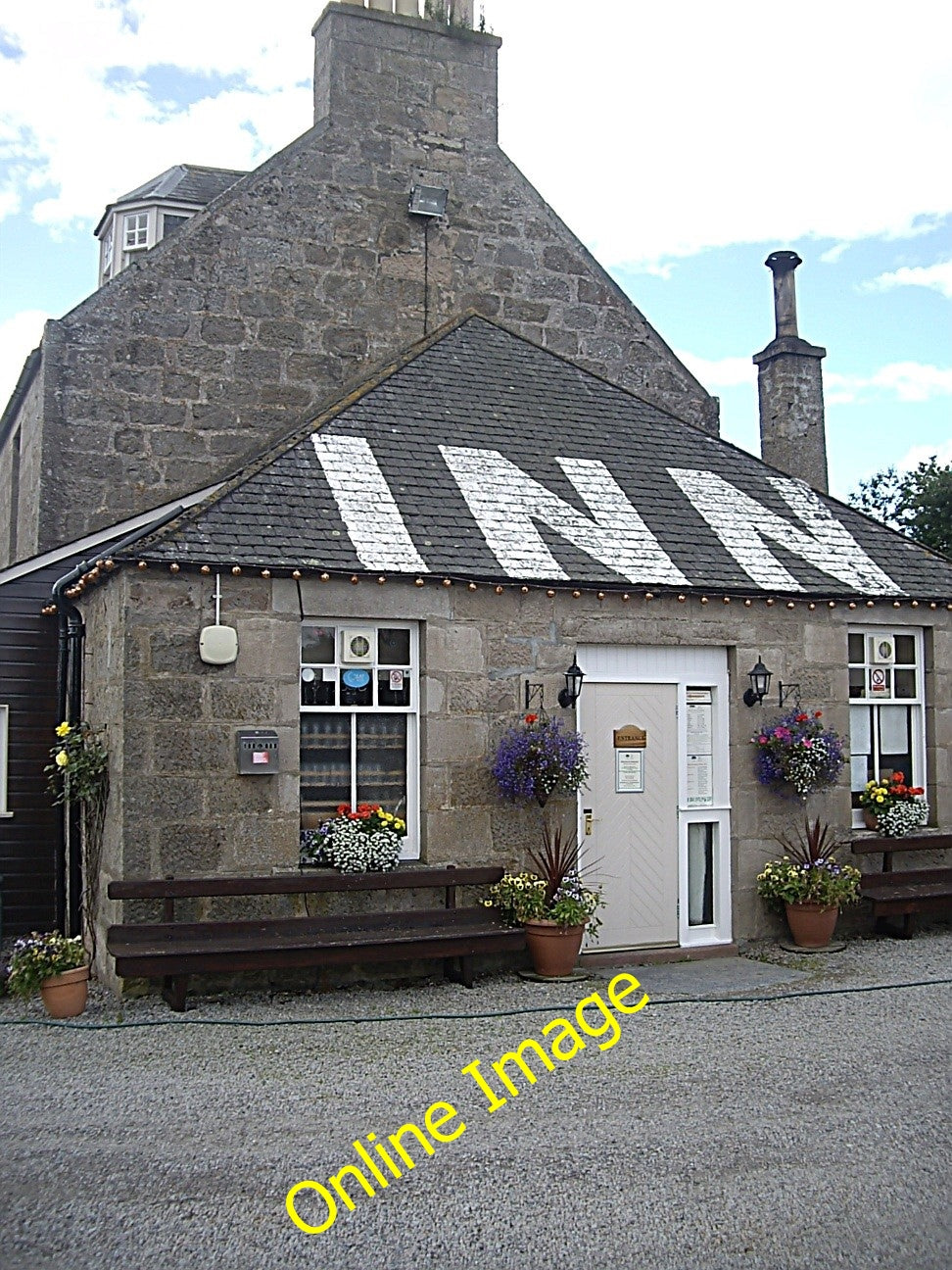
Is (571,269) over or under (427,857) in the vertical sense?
over

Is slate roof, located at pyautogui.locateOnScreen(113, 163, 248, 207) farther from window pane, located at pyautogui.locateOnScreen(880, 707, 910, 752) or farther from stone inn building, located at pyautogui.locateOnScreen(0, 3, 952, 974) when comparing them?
window pane, located at pyautogui.locateOnScreen(880, 707, 910, 752)

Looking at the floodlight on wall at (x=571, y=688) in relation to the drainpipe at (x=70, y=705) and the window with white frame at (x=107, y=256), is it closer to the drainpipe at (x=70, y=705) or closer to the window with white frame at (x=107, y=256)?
the drainpipe at (x=70, y=705)

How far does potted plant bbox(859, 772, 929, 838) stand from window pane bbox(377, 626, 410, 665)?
464cm

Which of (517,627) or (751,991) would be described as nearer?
(751,991)

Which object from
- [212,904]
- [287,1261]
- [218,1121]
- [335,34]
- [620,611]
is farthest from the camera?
[335,34]

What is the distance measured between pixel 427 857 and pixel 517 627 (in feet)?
6.42

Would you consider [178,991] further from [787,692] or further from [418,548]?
[787,692]

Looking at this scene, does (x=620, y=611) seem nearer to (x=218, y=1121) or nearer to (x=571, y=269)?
(x=218, y=1121)

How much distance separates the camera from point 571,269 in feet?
50.8

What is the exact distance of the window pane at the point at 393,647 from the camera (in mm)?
9773

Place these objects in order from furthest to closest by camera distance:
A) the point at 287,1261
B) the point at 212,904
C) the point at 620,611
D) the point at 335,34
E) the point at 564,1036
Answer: the point at 335,34 → the point at 620,611 → the point at 212,904 → the point at 564,1036 → the point at 287,1261

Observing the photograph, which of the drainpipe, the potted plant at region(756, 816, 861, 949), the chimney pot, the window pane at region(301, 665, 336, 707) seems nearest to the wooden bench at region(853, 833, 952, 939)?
the potted plant at region(756, 816, 861, 949)

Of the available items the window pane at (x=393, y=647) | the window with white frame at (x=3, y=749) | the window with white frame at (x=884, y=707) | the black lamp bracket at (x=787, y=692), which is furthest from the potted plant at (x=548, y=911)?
the window with white frame at (x=3, y=749)

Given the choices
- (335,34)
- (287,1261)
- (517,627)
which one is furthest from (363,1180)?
(335,34)
